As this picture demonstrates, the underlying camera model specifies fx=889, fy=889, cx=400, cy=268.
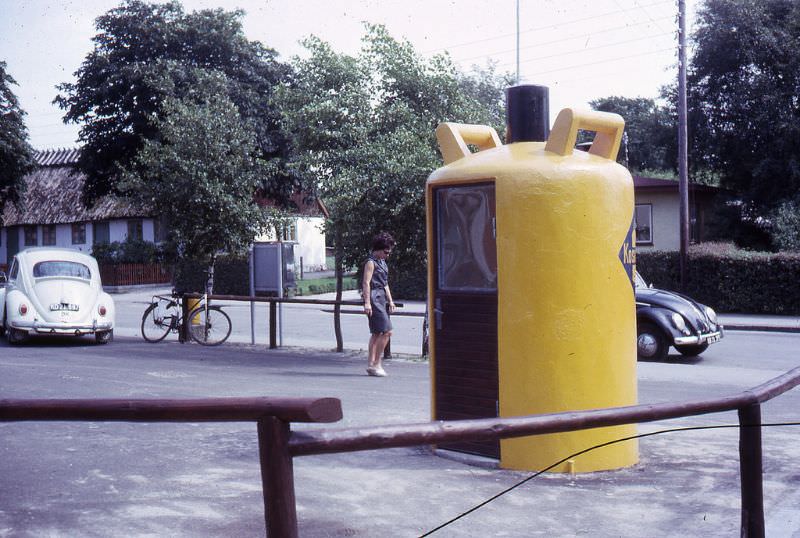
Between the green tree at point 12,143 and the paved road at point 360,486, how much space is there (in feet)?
98.8

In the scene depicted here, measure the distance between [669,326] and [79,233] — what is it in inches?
1794

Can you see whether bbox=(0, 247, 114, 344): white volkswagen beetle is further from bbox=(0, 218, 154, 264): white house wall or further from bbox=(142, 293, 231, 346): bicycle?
bbox=(0, 218, 154, 264): white house wall

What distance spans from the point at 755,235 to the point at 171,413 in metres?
33.3

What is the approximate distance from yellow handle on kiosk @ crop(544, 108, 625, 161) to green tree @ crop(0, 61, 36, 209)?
33.2m

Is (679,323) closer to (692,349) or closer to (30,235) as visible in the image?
(692,349)

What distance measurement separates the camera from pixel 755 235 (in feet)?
108

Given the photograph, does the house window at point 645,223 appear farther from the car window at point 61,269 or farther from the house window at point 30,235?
the house window at point 30,235

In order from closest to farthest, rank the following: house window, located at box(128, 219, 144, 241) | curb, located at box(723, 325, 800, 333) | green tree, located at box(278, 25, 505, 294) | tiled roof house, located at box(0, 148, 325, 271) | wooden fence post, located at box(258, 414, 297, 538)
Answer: wooden fence post, located at box(258, 414, 297, 538) → green tree, located at box(278, 25, 505, 294) → curb, located at box(723, 325, 800, 333) → house window, located at box(128, 219, 144, 241) → tiled roof house, located at box(0, 148, 325, 271)

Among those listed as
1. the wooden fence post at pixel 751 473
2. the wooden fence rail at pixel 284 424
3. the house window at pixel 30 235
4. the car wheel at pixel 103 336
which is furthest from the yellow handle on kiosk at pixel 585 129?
the house window at pixel 30 235

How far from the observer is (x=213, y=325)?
16.1m

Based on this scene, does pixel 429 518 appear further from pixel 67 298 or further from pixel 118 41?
pixel 118 41

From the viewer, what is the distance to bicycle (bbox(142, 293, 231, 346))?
1611cm

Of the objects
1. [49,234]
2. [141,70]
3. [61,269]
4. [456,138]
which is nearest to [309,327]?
[61,269]

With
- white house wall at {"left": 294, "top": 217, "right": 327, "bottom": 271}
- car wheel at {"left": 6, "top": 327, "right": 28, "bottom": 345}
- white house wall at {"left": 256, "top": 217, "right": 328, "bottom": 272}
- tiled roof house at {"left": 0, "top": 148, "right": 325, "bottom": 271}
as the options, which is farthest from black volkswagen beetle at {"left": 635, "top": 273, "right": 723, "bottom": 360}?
white house wall at {"left": 294, "top": 217, "right": 327, "bottom": 271}
